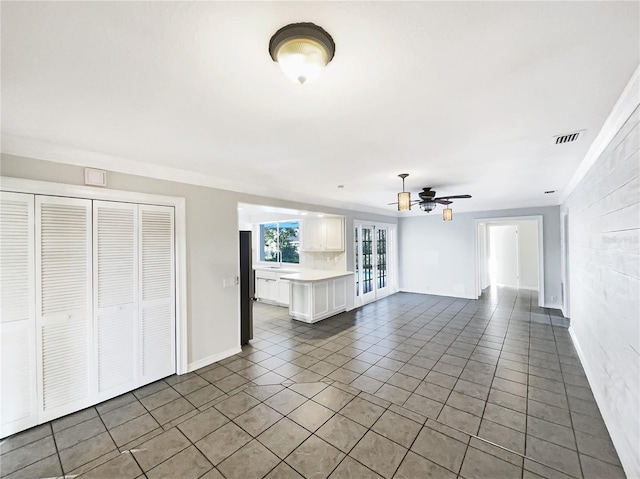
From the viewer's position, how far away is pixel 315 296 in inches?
211

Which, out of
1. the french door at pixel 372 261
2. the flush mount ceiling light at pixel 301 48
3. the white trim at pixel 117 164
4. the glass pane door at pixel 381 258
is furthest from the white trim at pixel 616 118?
the glass pane door at pixel 381 258

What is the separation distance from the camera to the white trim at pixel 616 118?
5.09 ft

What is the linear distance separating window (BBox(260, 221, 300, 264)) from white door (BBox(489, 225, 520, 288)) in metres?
7.24

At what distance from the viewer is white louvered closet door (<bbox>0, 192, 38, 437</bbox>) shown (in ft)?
7.36

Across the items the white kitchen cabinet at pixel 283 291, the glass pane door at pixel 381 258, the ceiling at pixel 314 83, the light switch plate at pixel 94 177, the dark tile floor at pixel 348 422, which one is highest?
the ceiling at pixel 314 83

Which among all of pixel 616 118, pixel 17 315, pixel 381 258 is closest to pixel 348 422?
pixel 17 315

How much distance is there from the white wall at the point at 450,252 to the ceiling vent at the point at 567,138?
4.91m

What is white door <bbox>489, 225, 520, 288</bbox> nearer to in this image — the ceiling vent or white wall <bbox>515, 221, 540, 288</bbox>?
white wall <bbox>515, 221, 540, 288</bbox>

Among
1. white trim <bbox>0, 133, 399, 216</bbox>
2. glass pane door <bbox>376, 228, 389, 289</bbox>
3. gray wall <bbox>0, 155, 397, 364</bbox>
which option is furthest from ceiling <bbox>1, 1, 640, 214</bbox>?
glass pane door <bbox>376, 228, 389, 289</bbox>

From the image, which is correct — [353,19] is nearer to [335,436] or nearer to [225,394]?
[335,436]

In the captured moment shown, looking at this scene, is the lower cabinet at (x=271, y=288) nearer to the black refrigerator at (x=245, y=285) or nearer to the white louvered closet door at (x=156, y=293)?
the black refrigerator at (x=245, y=285)

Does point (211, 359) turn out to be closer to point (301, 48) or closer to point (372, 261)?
point (301, 48)

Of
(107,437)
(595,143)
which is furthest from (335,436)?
(595,143)

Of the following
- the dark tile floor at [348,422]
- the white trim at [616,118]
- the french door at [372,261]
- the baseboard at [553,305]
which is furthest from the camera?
the french door at [372,261]
